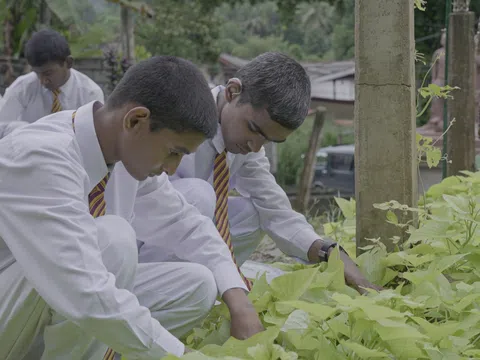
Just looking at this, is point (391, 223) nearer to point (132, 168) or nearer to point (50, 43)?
point (132, 168)

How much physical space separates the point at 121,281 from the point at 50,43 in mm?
3311

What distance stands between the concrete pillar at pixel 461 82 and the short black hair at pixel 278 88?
1725mm

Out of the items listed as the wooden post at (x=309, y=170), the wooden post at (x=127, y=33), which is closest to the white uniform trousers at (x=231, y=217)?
the wooden post at (x=309, y=170)

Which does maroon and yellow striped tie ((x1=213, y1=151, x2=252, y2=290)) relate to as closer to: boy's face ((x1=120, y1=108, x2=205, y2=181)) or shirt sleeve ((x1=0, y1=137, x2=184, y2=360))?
boy's face ((x1=120, y1=108, x2=205, y2=181))

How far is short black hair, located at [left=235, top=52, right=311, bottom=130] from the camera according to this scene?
257 centimetres

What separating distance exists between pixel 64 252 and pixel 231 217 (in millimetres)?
1426

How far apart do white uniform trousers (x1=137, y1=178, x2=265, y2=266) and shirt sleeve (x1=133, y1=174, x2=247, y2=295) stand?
6 centimetres

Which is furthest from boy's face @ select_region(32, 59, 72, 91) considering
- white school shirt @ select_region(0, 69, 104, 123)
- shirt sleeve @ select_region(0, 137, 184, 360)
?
shirt sleeve @ select_region(0, 137, 184, 360)

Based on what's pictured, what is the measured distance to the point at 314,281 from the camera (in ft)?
7.89

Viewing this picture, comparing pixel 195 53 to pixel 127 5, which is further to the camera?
pixel 195 53

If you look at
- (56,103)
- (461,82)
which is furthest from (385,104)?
(56,103)

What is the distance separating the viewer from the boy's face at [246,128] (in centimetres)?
259

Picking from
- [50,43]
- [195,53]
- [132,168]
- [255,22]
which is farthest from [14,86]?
[255,22]

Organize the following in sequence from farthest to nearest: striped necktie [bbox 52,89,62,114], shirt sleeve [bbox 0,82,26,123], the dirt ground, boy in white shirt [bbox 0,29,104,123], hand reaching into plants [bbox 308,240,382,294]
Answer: shirt sleeve [bbox 0,82,26,123] < striped necktie [bbox 52,89,62,114] < boy in white shirt [bbox 0,29,104,123] < the dirt ground < hand reaching into plants [bbox 308,240,382,294]
